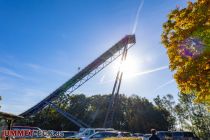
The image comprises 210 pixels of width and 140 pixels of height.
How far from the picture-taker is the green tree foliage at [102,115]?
6381 cm

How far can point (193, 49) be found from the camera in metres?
12.0

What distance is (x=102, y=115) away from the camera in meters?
64.1

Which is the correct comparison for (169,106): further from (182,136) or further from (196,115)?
(182,136)

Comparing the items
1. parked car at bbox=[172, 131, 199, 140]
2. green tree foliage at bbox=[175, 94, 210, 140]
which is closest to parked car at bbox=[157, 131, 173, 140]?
parked car at bbox=[172, 131, 199, 140]

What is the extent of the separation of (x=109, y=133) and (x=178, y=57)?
500 inches

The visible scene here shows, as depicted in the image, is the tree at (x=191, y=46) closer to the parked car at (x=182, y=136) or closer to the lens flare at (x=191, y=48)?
the lens flare at (x=191, y=48)

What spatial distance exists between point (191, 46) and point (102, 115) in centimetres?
5422

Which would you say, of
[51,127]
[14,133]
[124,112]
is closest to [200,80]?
[14,133]

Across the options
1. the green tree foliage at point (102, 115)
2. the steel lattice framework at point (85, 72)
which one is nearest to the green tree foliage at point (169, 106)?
the green tree foliage at point (102, 115)

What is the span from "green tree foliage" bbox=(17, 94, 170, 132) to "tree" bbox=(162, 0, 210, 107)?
50869 mm

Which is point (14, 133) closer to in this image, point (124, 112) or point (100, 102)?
point (100, 102)

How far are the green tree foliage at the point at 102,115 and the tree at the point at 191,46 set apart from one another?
5087 centimetres

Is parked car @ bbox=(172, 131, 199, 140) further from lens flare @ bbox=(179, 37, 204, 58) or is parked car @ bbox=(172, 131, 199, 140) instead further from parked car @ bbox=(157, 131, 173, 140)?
lens flare @ bbox=(179, 37, 204, 58)

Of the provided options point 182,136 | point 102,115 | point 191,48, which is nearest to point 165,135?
point 182,136
